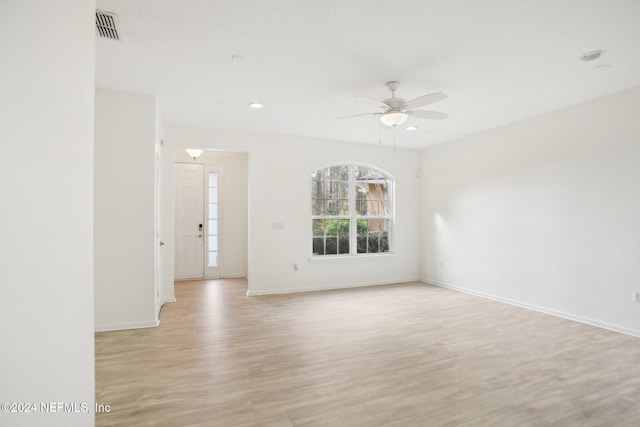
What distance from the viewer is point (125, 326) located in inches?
154

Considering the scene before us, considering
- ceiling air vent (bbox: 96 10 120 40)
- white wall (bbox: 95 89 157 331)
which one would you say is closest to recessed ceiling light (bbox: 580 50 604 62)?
ceiling air vent (bbox: 96 10 120 40)

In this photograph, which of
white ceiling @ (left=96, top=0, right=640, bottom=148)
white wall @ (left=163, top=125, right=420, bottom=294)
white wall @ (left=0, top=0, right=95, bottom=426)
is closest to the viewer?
white wall @ (left=0, top=0, right=95, bottom=426)

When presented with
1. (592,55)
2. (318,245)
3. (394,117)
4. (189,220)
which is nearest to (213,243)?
(189,220)

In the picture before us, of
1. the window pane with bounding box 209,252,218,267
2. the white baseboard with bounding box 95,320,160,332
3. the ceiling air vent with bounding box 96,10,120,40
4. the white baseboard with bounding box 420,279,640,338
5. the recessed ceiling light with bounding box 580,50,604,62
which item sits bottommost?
the white baseboard with bounding box 420,279,640,338

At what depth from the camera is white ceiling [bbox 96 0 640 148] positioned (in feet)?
7.73

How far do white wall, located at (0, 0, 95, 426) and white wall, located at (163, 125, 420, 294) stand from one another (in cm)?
408

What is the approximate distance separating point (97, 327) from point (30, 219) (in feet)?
11.2

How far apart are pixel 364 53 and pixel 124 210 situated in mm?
3122

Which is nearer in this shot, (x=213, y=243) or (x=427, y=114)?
(x=427, y=114)

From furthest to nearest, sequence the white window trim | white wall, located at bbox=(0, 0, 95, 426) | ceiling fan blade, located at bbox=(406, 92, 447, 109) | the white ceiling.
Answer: the white window trim
ceiling fan blade, located at bbox=(406, 92, 447, 109)
the white ceiling
white wall, located at bbox=(0, 0, 95, 426)

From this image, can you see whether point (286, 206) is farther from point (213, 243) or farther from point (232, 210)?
point (213, 243)

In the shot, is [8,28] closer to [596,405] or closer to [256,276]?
[596,405]

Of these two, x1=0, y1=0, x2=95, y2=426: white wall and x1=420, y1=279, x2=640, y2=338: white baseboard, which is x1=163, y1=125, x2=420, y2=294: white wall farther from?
x1=0, y1=0, x2=95, y2=426: white wall

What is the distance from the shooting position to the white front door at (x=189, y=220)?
7.11 metres
